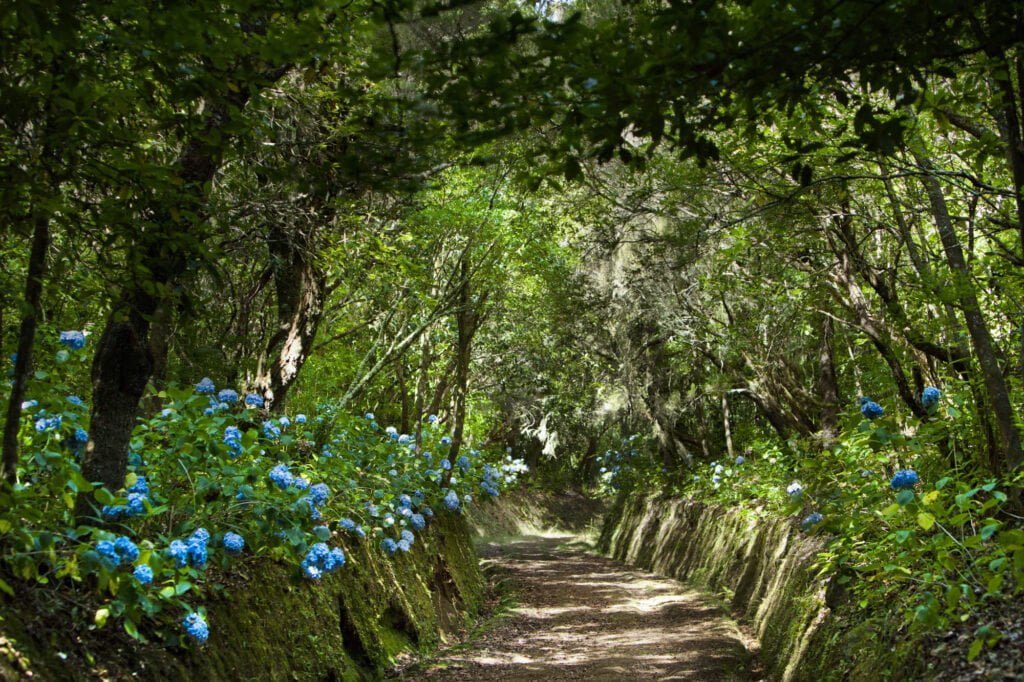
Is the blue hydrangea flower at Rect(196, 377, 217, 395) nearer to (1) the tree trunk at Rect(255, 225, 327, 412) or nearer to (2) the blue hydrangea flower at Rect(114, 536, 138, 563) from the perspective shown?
(1) the tree trunk at Rect(255, 225, 327, 412)

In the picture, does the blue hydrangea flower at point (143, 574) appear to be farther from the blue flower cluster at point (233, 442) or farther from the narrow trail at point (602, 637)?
the narrow trail at point (602, 637)

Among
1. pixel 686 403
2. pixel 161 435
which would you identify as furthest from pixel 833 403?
pixel 161 435

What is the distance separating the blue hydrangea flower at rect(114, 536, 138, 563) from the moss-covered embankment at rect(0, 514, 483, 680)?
0.31 meters

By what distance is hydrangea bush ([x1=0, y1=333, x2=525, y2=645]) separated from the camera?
11.1 ft

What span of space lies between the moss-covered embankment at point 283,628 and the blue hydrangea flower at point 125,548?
31cm

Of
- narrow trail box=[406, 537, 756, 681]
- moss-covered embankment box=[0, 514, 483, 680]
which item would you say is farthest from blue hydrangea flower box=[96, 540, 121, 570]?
narrow trail box=[406, 537, 756, 681]

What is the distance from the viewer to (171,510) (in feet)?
13.9

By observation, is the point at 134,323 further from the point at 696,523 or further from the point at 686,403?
the point at 686,403

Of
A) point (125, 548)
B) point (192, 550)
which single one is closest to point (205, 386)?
point (192, 550)

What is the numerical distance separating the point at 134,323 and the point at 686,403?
504 inches

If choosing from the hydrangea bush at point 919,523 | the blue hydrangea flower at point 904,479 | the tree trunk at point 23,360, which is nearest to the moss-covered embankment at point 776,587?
the hydrangea bush at point 919,523

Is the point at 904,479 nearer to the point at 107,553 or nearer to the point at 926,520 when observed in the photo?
the point at 926,520

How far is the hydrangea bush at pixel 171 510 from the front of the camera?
11.1 ft

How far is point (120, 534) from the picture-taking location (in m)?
3.85
